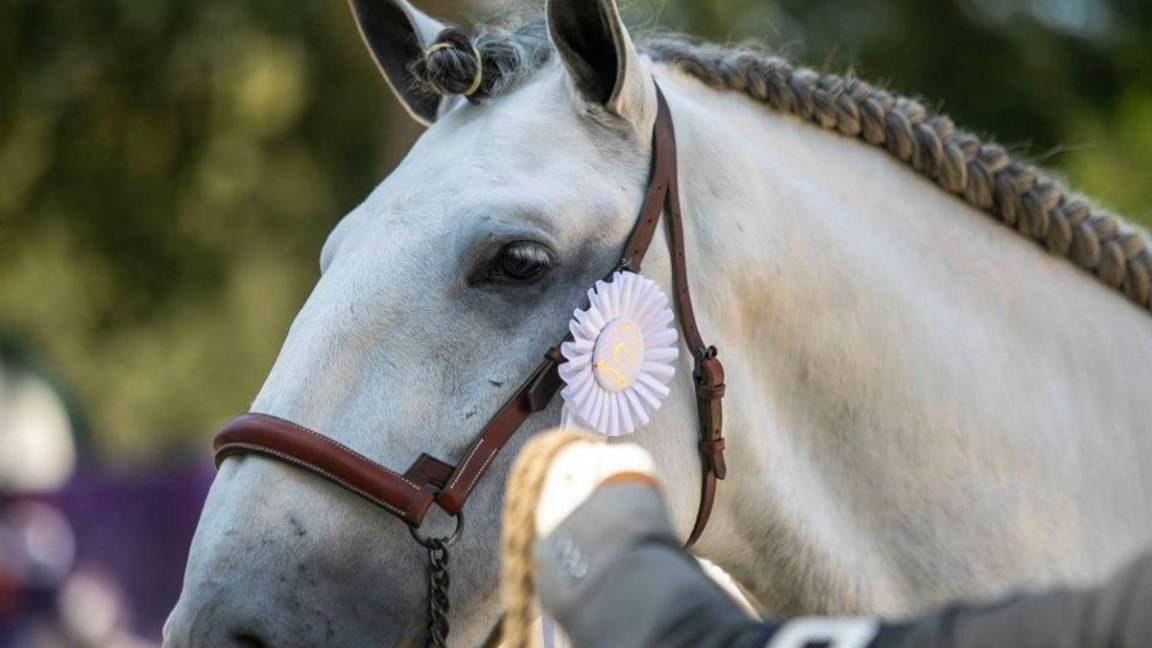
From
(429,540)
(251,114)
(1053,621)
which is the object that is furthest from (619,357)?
(251,114)

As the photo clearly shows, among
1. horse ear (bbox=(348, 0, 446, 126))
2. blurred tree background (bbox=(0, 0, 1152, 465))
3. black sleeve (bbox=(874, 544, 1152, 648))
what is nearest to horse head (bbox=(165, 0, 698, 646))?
horse ear (bbox=(348, 0, 446, 126))

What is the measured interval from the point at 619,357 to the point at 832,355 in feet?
1.62

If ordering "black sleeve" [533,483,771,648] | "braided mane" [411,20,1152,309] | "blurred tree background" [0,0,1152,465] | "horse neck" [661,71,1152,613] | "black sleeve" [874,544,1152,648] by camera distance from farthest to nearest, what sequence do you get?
"blurred tree background" [0,0,1152,465] → "braided mane" [411,20,1152,309] → "horse neck" [661,71,1152,613] → "black sleeve" [533,483,771,648] → "black sleeve" [874,544,1152,648]

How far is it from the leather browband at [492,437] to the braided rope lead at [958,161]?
478mm

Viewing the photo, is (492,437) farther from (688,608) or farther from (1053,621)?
(1053,621)

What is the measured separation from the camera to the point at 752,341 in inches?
117

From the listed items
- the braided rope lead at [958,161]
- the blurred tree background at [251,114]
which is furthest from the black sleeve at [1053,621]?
the blurred tree background at [251,114]

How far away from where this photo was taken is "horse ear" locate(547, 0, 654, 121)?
113 inches

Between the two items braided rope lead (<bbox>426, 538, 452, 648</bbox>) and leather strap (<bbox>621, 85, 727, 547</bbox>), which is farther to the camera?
leather strap (<bbox>621, 85, 727, 547</bbox>)

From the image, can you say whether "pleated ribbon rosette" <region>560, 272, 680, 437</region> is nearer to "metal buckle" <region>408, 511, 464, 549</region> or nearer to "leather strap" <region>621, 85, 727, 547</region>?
"leather strap" <region>621, 85, 727, 547</region>

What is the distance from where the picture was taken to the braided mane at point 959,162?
3.30 metres

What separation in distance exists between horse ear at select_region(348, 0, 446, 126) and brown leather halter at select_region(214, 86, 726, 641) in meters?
0.73

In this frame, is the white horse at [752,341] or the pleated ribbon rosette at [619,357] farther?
the pleated ribbon rosette at [619,357]

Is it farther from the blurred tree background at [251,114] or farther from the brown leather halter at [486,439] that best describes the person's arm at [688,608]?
the blurred tree background at [251,114]
